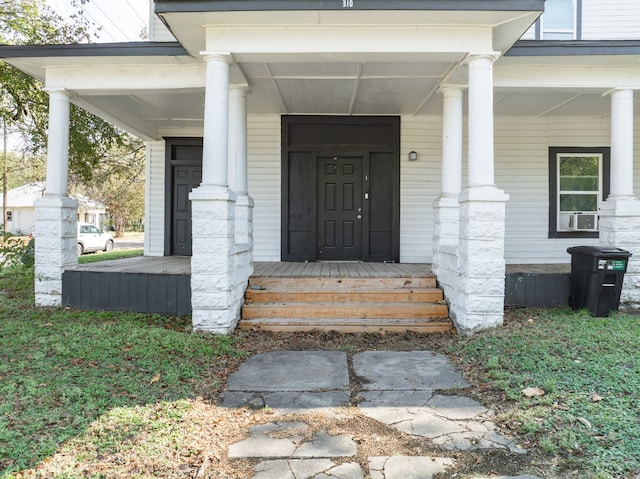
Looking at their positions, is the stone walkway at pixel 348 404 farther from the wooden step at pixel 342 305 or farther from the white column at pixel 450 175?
the white column at pixel 450 175

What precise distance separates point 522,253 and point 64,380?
7.29 meters

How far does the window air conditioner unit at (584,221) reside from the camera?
781cm

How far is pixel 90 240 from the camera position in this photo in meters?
16.6

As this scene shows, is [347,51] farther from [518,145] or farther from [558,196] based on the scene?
[558,196]

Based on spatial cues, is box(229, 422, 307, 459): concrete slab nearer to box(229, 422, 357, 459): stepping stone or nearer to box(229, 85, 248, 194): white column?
box(229, 422, 357, 459): stepping stone

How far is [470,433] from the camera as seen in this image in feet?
8.48

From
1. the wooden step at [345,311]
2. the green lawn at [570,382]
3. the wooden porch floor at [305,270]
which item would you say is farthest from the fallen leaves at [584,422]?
the wooden porch floor at [305,270]

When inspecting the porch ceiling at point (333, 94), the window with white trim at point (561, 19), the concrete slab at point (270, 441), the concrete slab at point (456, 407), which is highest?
the window with white trim at point (561, 19)

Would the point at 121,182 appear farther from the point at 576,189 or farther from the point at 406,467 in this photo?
the point at 406,467

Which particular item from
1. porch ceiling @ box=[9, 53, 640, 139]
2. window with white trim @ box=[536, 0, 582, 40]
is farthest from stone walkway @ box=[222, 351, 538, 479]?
window with white trim @ box=[536, 0, 582, 40]

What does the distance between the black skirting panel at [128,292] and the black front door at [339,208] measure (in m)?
2.85

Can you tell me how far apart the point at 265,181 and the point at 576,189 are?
5.73 meters

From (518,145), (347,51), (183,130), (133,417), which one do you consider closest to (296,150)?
(183,130)

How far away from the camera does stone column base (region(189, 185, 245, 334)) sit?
459cm
